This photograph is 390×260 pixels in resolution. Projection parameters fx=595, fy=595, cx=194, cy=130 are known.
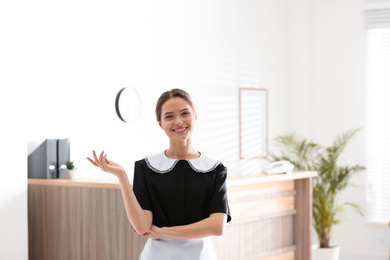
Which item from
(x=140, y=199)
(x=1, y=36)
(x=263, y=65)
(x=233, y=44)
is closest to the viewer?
(x=140, y=199)

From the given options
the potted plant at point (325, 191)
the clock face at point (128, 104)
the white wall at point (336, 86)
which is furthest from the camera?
the white wall at point (336, 86)

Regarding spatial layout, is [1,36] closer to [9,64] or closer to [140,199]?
[9,64]

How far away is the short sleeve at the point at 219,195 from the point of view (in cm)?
197

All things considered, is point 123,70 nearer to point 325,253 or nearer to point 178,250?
point 325,253

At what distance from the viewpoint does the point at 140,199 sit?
6.51 ft

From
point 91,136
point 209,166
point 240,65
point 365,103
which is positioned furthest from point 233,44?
point 209,166

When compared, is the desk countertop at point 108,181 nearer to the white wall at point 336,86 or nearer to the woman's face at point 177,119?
the woman's face at point 177,119

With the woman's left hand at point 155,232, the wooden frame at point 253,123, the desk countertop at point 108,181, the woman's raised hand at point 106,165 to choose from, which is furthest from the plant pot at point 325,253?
the woman's raised hand at point 106,165

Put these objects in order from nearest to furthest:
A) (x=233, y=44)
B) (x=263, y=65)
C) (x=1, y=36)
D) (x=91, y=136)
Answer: (x=1, y=36) → (x=91, y=136) → (x=233, y=44) → (x=263, y=65)

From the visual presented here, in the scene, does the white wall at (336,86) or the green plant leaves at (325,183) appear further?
the white wall at (336,86)

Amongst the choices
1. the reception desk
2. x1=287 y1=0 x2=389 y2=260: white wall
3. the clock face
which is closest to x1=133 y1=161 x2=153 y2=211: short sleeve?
the reception desk

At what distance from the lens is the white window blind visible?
6.09m

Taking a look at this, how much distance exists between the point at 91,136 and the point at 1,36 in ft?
3.82

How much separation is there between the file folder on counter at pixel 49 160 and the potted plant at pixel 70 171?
33mm
